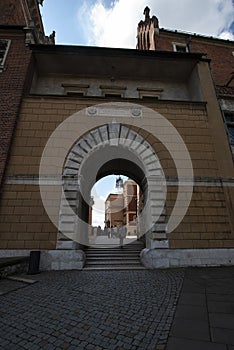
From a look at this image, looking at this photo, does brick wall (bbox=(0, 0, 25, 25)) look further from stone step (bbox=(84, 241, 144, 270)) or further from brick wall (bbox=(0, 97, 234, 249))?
stone step (bbox=(84, 241, 144, 270))

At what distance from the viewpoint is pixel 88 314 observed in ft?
9.99

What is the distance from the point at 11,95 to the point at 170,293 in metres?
9.69

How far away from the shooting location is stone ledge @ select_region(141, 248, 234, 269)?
664 cm

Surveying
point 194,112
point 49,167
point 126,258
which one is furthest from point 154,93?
point 126,258

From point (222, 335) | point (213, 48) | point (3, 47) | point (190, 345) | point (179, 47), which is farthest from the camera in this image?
point (213, 48)

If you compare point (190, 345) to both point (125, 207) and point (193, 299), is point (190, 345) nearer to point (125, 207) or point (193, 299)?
point (193, 299)

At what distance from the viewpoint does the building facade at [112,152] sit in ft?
22.6

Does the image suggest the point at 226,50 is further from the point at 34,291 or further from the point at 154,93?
the point at 34,291

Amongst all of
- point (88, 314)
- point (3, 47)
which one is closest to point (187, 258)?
point (88, 314)

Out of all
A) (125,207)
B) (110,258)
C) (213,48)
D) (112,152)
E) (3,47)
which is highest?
(213,48)

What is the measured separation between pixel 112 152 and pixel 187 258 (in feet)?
18.5

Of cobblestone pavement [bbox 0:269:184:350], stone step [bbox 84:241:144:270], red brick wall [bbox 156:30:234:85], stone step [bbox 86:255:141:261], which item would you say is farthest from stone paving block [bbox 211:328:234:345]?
red brick wall [bbox 156:30:234:85]

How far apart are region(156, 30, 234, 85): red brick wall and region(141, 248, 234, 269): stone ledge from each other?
1231 cm

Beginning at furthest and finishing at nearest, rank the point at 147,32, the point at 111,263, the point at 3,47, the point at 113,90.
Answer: the point at 147,32 < the point at 113,90 < the point at 3,47 < the point at 111,263
